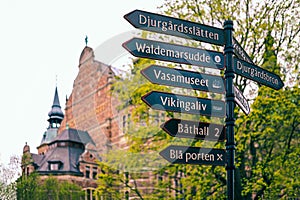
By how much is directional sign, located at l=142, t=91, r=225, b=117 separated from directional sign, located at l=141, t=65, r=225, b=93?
0.17 metres

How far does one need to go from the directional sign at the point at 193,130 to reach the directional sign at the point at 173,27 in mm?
1204

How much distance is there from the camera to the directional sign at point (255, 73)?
692cm

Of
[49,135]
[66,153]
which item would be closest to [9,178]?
[66,153]

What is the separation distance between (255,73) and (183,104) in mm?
1397

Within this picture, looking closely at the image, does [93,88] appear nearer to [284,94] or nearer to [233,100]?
[284,94]

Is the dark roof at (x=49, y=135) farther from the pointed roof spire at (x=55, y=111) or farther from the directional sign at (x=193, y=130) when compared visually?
the directional sign at (x=193, y=130)

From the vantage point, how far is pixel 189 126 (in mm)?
6582

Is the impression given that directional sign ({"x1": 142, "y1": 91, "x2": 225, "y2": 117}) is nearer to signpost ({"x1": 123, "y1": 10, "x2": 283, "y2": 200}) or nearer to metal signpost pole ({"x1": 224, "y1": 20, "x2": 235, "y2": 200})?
signpost ({"x1": 123, "y1": 10, "x2": 283, "y2": 200})

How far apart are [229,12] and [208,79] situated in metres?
11.1

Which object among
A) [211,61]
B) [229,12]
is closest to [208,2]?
[229,12]

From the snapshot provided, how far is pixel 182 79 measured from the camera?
6676 millimetres

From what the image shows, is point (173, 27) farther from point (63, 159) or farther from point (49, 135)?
point (49, 135)

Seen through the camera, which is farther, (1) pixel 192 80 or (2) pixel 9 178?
(2) pixel 9 178

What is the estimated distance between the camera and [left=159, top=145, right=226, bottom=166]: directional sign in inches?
252
